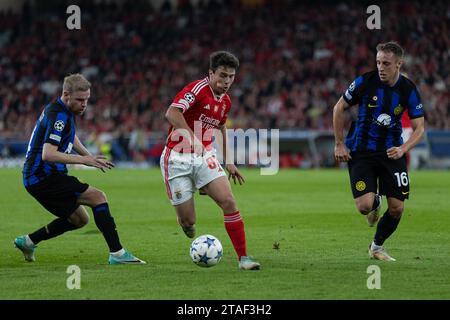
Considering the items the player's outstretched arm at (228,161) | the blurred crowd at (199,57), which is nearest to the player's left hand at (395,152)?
the player's outstretched arm at (228,161)

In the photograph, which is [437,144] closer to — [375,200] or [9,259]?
[375,200]

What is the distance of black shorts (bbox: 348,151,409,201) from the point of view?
32.2 feet

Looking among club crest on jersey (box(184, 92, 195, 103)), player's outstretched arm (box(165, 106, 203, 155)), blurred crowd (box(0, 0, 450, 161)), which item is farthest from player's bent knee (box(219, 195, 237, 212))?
blurred crowd (box(0, 0, 450, 161))

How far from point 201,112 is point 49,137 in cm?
160

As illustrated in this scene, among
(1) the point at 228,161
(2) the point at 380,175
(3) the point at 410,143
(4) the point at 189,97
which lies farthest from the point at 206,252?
A: (3) the point at 410,143

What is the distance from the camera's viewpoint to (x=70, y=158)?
9.06 m

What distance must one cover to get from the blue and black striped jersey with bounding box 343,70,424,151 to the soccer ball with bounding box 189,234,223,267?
217 centimetres

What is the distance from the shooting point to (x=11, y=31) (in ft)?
154

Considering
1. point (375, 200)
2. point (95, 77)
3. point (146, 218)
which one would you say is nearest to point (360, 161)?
point (375, 200)

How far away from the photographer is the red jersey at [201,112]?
9.45 m

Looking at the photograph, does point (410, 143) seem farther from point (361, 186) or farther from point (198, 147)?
point (198, 147)

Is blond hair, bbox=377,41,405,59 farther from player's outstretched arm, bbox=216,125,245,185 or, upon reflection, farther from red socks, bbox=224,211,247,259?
red socks, bbox=224,211,247,259

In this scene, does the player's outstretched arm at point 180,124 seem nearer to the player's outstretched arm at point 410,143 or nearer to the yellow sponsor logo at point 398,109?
the player's outstretched arm at point 410,143
